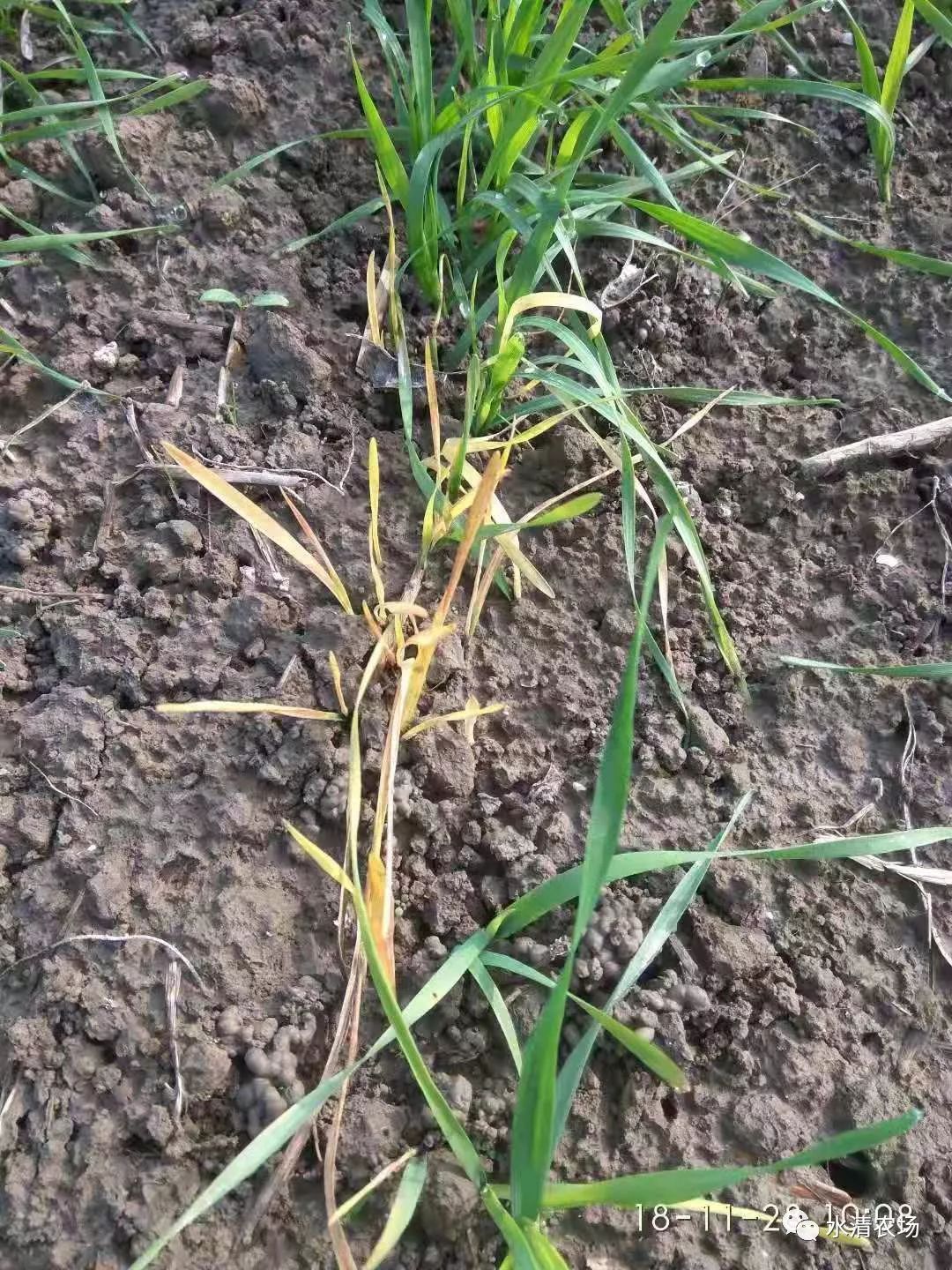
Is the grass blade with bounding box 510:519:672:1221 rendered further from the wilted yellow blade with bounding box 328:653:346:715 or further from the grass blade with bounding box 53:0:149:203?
the grass blade with bounding box 53:0:149:203

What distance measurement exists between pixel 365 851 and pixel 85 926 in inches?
11.1

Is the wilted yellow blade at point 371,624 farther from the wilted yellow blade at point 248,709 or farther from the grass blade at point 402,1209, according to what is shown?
the grass blade at point 402,1209

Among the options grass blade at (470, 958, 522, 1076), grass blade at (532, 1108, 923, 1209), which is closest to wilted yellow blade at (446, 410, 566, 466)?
grass blade at (470, 958, 522, 1076)

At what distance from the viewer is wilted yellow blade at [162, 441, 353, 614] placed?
947 mm

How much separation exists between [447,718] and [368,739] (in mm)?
98

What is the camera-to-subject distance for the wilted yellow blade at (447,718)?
3.04 ft

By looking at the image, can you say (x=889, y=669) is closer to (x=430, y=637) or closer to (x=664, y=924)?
(x=664, y=924)

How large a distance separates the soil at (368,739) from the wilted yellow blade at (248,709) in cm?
2

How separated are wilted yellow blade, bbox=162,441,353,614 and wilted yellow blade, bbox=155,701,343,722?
0.14 m

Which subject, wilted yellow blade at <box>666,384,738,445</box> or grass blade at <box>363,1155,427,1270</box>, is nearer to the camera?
grass blade at <box>363,1155,427,1270</box>

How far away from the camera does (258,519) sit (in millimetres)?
971

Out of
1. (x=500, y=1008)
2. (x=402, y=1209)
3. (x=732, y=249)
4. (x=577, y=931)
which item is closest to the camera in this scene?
(x=577, y=931)

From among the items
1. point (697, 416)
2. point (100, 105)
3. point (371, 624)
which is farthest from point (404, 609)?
point (100, 105)

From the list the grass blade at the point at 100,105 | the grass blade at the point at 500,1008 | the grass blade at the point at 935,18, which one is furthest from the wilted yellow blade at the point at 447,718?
the grass blade at the point at 935,18
